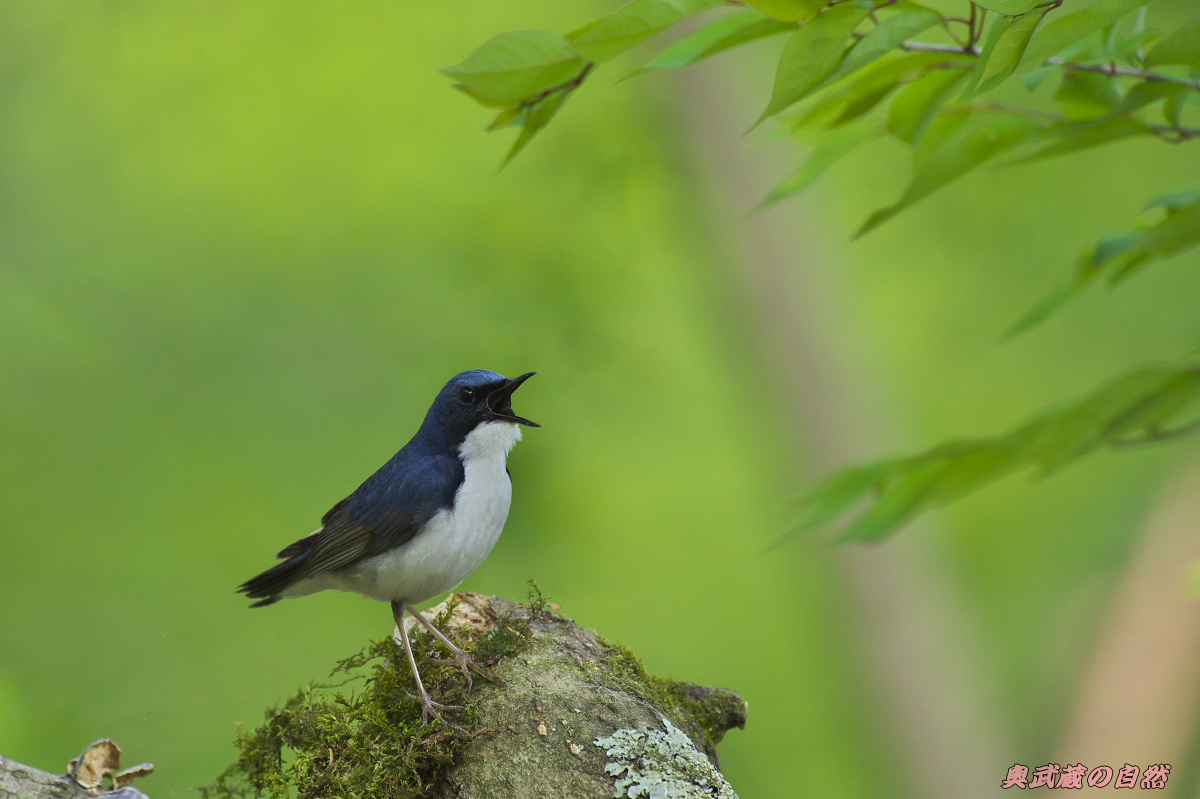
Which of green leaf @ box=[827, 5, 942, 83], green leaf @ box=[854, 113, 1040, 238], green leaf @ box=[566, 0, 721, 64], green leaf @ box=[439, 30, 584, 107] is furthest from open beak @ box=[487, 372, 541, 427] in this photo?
green leaf @ box=[827, 5, 942, 83]

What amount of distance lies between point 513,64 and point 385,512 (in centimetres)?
171

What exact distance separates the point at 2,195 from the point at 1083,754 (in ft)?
29.6

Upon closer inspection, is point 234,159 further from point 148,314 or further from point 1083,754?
point 1083,754

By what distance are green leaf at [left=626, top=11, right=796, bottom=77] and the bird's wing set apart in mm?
1630

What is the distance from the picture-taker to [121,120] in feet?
25.8

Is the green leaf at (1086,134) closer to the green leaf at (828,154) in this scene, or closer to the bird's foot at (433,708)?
the green leaf at (828,154)

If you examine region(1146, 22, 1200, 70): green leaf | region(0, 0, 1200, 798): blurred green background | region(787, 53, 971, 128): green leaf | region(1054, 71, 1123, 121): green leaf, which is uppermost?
region(0, 0, 1200, 798): blurred green background

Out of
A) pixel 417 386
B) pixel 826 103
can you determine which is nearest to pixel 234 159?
A: pixel 417 386

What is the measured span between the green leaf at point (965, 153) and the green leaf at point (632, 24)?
0.72 metres

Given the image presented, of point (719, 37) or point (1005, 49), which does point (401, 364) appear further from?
point (1005, 49)

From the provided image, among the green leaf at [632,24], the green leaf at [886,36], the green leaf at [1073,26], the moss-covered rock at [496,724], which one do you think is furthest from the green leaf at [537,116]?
the moss-covered rock at [496,724]

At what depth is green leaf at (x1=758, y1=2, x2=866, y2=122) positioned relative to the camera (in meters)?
1.54

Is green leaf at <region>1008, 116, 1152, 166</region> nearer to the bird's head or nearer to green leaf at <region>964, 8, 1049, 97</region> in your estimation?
green leaf at <region>964, 8, 1049, 97</region>

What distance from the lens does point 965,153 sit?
213cm
